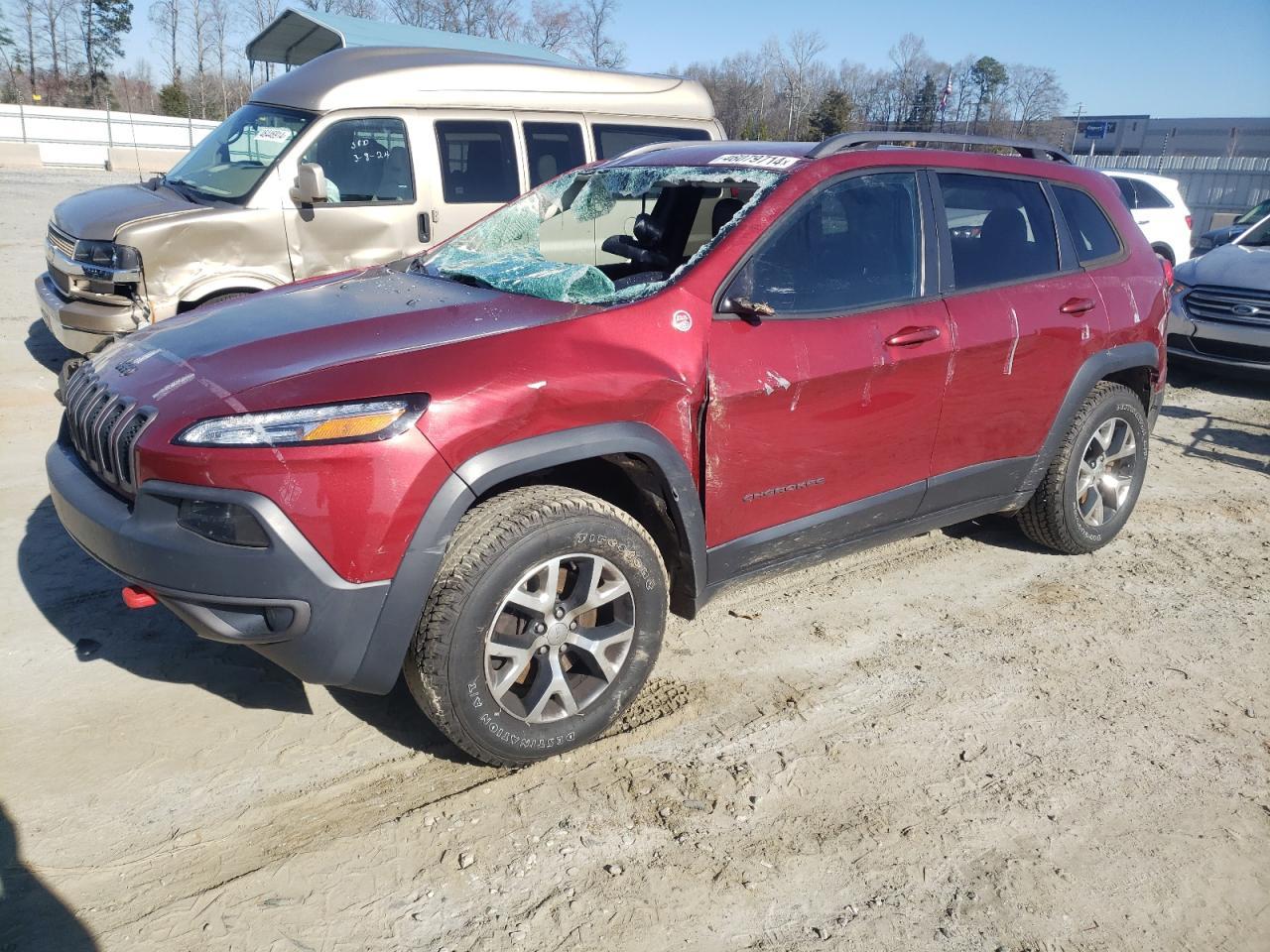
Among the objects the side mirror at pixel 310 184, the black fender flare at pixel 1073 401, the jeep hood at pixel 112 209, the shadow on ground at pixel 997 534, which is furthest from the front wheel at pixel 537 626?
the jeep hood at pixel 112 209

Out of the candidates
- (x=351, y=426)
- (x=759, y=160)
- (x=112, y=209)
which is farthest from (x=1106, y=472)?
(x=112, y=209)

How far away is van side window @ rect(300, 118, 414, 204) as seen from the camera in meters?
6.53

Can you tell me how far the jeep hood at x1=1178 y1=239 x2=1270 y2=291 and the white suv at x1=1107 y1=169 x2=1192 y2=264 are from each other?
164 inches

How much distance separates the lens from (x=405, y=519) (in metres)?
2.55

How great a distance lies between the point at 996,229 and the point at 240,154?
5319 mm

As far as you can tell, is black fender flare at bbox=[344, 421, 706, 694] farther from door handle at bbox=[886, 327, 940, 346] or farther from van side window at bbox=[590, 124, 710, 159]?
van side window at bbox=[590, 124, 710, 159]

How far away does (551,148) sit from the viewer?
7.41m

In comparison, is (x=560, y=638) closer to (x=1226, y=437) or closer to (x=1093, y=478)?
(x=1093, y=478)

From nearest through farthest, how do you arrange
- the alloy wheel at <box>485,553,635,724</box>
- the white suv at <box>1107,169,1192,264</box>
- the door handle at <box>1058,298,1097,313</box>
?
the alloy wheel at <box>485,553,635,724</box>
the door handle at <box>1058,298,1097,313</box>
the white suv at <box>1107,169,1192,264</box>

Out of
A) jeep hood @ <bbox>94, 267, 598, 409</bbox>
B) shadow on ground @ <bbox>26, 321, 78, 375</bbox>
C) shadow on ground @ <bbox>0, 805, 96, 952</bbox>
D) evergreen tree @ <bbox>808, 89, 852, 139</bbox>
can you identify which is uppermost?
evergreen tree @ <bbox>808, 89, 852, 139</bbox>

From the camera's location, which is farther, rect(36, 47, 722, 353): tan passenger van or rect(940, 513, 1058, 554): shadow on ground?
rect(36, 47, 722, 353): tan passenger van

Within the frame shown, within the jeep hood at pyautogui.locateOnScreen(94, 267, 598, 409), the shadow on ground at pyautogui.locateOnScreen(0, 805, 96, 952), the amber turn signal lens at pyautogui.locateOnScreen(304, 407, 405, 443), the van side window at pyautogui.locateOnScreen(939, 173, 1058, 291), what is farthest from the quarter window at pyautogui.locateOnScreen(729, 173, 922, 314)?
the shadow on ground at pyautogui.locateOnScreen(0, 805, 96, 952)

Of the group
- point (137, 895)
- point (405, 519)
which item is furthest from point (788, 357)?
point (137, 895)

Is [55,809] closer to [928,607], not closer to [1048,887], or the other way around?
[1048,887]
